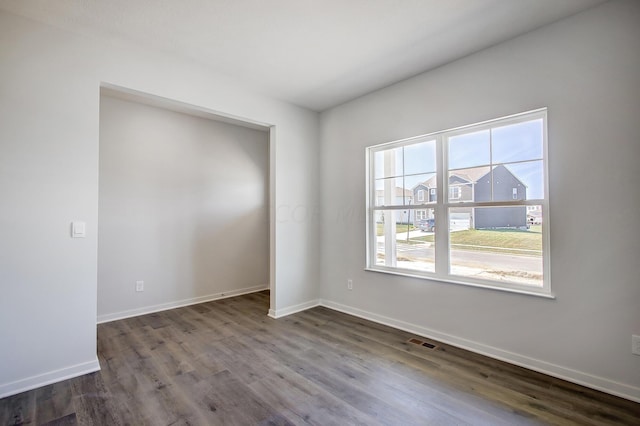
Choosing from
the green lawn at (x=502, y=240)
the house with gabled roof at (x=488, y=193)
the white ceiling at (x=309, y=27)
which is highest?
the white ceiling at (x=309, y=27)

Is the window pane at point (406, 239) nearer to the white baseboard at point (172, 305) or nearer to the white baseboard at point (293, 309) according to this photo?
the white baseboard at point (293, 309)

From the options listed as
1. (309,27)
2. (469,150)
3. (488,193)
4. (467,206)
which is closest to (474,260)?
(467,206)

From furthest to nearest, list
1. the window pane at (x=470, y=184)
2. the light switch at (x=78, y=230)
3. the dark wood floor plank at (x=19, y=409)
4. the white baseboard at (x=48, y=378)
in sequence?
the window pane at (x=470, y=184)
the light switch at (x=78, y=230)
the white baseboard at (x=48, y=378)
the dark wood floor plank at (x=19, y=409)

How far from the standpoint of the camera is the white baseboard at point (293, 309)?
380 centimetres

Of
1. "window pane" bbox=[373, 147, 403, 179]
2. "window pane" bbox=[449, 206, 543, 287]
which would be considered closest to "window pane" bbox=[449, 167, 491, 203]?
"window pane" bbox=[449, 206, 543, 287]

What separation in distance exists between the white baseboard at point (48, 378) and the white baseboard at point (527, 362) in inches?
109

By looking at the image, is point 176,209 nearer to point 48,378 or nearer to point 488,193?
point 48,378

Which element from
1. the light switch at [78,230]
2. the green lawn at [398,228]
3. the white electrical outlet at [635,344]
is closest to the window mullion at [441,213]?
the green lawn at [398,228]

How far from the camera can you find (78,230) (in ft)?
7.97

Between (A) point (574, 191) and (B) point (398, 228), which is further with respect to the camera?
(B) point (398, 228)

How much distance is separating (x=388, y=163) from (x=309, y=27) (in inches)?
69.6

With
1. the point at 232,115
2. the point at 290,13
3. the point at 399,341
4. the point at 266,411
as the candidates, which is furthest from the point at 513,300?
the point at 232,115

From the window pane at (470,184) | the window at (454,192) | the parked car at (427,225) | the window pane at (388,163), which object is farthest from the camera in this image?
the window pane at (388,163)

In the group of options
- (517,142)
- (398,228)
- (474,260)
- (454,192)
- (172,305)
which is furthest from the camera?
(172,305)
